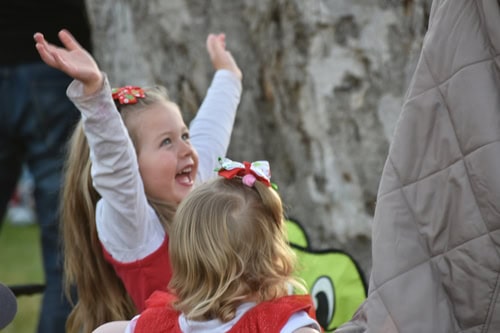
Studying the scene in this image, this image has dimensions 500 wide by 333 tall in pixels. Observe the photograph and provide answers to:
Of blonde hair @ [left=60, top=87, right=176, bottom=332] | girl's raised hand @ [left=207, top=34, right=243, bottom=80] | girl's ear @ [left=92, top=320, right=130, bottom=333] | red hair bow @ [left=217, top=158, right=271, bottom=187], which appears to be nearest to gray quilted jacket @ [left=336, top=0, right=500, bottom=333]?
red hair bow @ [left=217, top=158, right=271, bottom=187]

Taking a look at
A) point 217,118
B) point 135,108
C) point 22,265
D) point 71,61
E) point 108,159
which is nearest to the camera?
point 71,61

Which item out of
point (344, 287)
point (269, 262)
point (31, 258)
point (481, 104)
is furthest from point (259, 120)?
point (31, 258)

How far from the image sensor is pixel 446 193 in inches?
71.8

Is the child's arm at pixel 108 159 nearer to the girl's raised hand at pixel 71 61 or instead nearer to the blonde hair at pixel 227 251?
the girl's raised hand at pixel 71 61

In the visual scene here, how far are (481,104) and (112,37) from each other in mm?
2676

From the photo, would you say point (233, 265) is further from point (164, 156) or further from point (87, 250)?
point (87, 250)

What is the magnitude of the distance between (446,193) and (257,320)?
1.69 feet

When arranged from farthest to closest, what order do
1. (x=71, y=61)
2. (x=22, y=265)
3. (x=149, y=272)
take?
(x=22, y=265)
(x=149, y=272)
(x=71, y=61)

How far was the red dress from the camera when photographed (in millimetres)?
2680

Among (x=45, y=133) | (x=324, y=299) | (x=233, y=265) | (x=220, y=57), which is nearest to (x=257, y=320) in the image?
(x=233, y=265)

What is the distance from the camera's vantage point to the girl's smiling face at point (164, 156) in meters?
2.73

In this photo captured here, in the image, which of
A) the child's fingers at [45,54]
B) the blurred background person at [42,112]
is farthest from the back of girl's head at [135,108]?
the blurred background person at [42,112]

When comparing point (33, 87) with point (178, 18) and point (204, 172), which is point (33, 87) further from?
point (204, 172)

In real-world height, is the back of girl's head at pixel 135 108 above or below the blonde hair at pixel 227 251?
above
